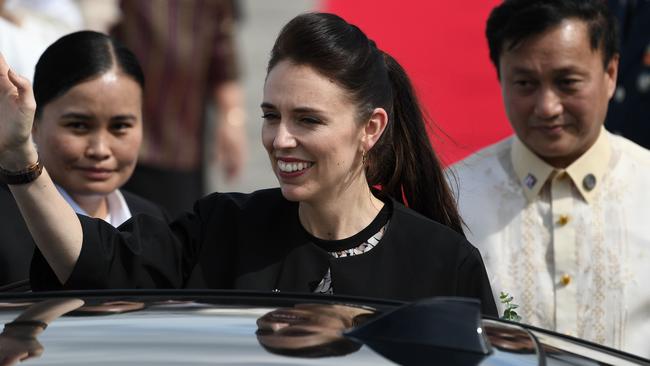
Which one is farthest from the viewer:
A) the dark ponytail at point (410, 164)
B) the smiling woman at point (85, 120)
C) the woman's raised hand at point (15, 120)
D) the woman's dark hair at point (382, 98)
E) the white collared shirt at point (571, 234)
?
the smiling woman at point (85, 120)

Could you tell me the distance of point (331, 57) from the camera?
10.8ft

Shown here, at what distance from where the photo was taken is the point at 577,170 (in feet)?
13.8

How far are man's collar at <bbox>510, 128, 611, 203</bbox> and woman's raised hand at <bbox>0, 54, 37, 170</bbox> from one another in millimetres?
1692

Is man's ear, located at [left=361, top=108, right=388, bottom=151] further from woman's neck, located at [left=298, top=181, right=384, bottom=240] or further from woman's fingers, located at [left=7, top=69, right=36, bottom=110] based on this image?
woman's fingers, located at [left=7, top=69, right=36, bottom=110]

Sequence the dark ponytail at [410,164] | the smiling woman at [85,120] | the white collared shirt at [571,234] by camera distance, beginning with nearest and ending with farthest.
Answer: the dark ponytail at [410,164]
the white collared shirt at [571,234]
the smiling woman at [85,120]

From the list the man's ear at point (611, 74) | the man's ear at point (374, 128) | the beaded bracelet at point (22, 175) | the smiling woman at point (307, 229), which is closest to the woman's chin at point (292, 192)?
the smiling woman at point (307, 229)

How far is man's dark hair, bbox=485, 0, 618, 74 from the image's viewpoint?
420 cm

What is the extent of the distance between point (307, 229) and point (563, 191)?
3.78 ft

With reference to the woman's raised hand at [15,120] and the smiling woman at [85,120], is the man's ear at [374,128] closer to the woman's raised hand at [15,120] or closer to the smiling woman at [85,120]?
the woman's raised hand at [15,120]

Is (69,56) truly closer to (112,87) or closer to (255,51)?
(112,87)

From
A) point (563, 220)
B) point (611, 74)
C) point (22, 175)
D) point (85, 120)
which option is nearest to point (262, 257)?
point (22, 175)

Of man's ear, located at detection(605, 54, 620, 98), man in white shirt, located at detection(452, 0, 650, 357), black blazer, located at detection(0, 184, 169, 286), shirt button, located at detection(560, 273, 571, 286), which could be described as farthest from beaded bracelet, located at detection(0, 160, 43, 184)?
man's ear, located at detection(605, 54, 620, 98)

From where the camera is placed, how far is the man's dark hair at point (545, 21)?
13.8 feet

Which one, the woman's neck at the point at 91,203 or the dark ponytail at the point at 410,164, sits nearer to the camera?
the dark ponytail at the point at 410,164
